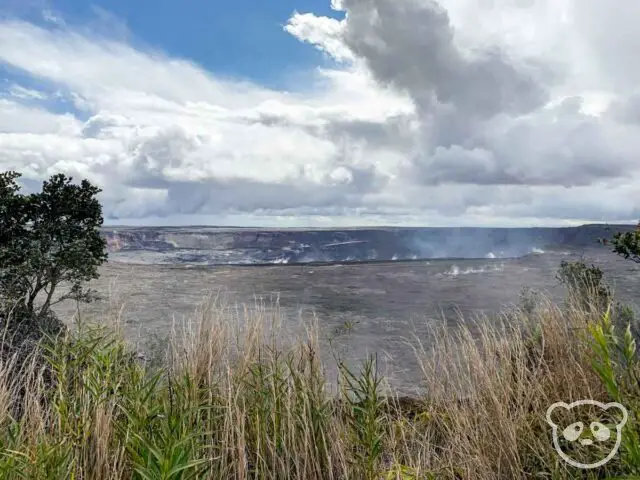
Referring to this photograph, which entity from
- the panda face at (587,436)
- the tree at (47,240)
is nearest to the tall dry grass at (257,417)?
the panda face at (587,436)

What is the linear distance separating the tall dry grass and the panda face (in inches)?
3.6

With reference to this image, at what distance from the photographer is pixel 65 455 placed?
92.9 inches

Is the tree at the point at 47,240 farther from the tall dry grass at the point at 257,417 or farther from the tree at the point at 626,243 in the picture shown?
the tree at the point at 626,243

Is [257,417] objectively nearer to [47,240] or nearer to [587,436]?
[587,436]

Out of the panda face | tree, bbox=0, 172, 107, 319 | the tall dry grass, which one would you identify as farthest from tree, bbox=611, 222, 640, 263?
tree, bbox=0, 172, 107, 319

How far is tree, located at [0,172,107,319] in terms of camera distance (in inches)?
348

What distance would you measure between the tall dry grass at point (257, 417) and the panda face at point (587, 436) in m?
0.09

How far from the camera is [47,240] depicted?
948 cm

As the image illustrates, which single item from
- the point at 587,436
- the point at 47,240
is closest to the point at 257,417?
the point at 587,436

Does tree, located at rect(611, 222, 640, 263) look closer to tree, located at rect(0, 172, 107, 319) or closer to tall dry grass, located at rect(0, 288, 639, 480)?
tall dry grass, located at rect(0, 288, 639, 480)

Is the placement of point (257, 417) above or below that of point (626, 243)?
below

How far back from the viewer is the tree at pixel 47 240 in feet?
29.0

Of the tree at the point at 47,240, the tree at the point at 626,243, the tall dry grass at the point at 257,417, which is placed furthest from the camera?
the tree at the point at 626,243

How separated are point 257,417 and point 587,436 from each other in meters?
2.21
